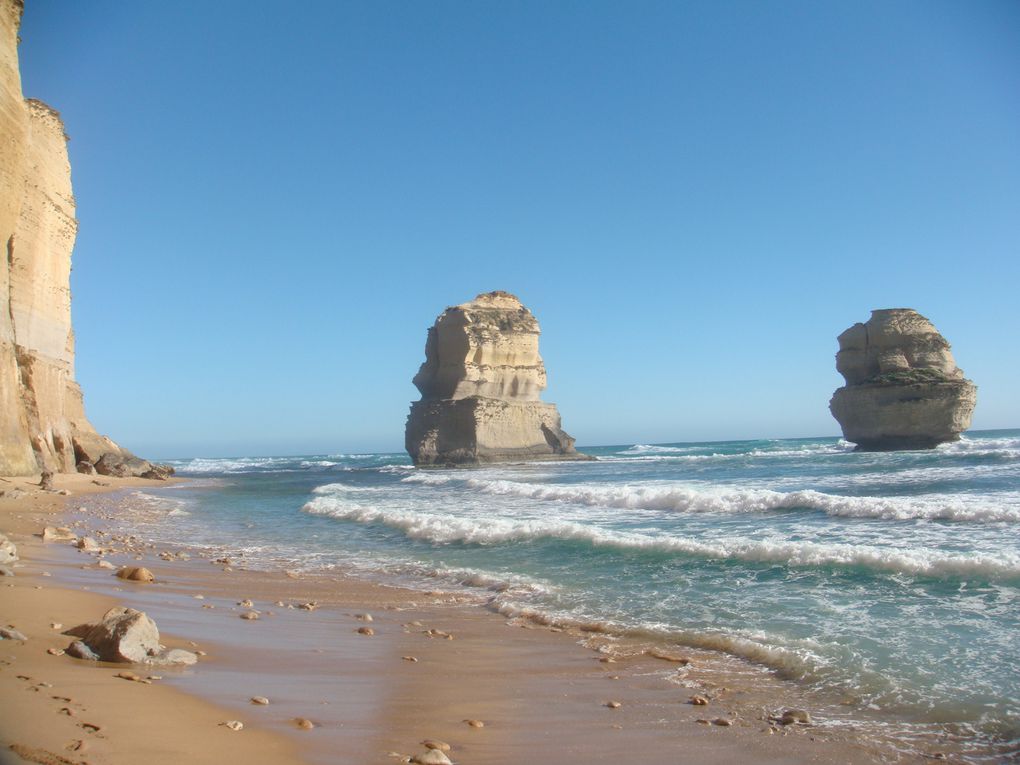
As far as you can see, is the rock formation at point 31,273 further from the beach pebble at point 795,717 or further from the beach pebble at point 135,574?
the beach pebble at point 795,717

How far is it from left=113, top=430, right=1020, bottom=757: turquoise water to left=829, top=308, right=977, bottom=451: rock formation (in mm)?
24596

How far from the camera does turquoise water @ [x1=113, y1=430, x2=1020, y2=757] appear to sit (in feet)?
15.2

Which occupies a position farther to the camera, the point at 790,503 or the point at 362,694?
the point at 790,503

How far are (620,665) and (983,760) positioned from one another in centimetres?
226

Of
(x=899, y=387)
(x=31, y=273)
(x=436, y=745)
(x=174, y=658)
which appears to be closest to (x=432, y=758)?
(x=436, y=745)

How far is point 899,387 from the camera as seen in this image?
133 feet

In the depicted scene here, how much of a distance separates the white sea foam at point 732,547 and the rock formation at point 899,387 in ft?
119

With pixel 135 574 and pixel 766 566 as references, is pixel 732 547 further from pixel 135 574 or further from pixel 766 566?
pixel 135 574

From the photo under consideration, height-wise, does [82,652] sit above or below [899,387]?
below

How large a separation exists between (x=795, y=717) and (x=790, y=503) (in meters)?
10.9

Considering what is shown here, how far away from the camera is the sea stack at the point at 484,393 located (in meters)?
47.0

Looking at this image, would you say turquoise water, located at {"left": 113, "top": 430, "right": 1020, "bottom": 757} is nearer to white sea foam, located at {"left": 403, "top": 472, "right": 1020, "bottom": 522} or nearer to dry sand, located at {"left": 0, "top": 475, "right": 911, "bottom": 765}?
white sea foam, located at {"left": 403, "top": 472, "right": 1020, "bottom": 522}

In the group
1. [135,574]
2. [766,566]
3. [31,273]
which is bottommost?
[766,566]

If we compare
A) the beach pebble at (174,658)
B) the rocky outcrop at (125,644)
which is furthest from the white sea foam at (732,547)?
the rocky outcrop at (125,644)
